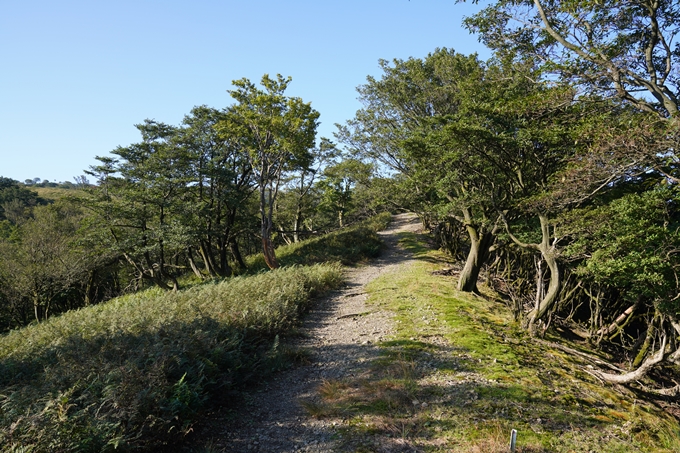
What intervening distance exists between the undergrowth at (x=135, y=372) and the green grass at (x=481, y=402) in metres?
2.06

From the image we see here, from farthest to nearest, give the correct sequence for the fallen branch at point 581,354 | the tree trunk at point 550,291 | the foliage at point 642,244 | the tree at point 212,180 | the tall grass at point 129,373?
the tree at point 212,180, the tree trunk at point 550,291, the fallen branch at point 581,354, the foliage at point 642,244, the tall grass at point 129,373

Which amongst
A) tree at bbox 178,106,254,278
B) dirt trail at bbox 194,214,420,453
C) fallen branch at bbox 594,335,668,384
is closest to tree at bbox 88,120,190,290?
tree at bbox 178,106,254,278

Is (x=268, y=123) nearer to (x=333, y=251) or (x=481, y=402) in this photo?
(x=333, y=251)

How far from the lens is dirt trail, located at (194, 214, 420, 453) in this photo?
5305mm

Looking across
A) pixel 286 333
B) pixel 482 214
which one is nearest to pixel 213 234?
pixel 286 333

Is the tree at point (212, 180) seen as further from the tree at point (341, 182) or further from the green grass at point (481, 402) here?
the green grass at point (481, 402)

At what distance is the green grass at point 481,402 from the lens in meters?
5.29

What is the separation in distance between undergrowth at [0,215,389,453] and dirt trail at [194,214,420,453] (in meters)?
0.51

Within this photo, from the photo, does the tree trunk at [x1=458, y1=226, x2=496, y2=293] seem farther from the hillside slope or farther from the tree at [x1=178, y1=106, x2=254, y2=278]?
the tree at [x1=178, y1=106, x2=254, y2=278]

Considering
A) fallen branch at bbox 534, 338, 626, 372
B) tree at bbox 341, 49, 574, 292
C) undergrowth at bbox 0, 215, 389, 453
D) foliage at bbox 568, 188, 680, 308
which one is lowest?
fallen branch at bbox 534, 338, 626, 372

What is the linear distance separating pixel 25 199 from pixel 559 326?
89.0 meters

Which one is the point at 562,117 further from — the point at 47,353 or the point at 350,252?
the point at 350,252

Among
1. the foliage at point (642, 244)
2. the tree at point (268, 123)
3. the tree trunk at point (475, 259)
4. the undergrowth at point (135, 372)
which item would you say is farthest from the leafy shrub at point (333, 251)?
the foliage at point (642, 244)

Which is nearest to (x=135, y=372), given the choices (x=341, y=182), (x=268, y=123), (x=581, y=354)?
(x=581, y=354)
